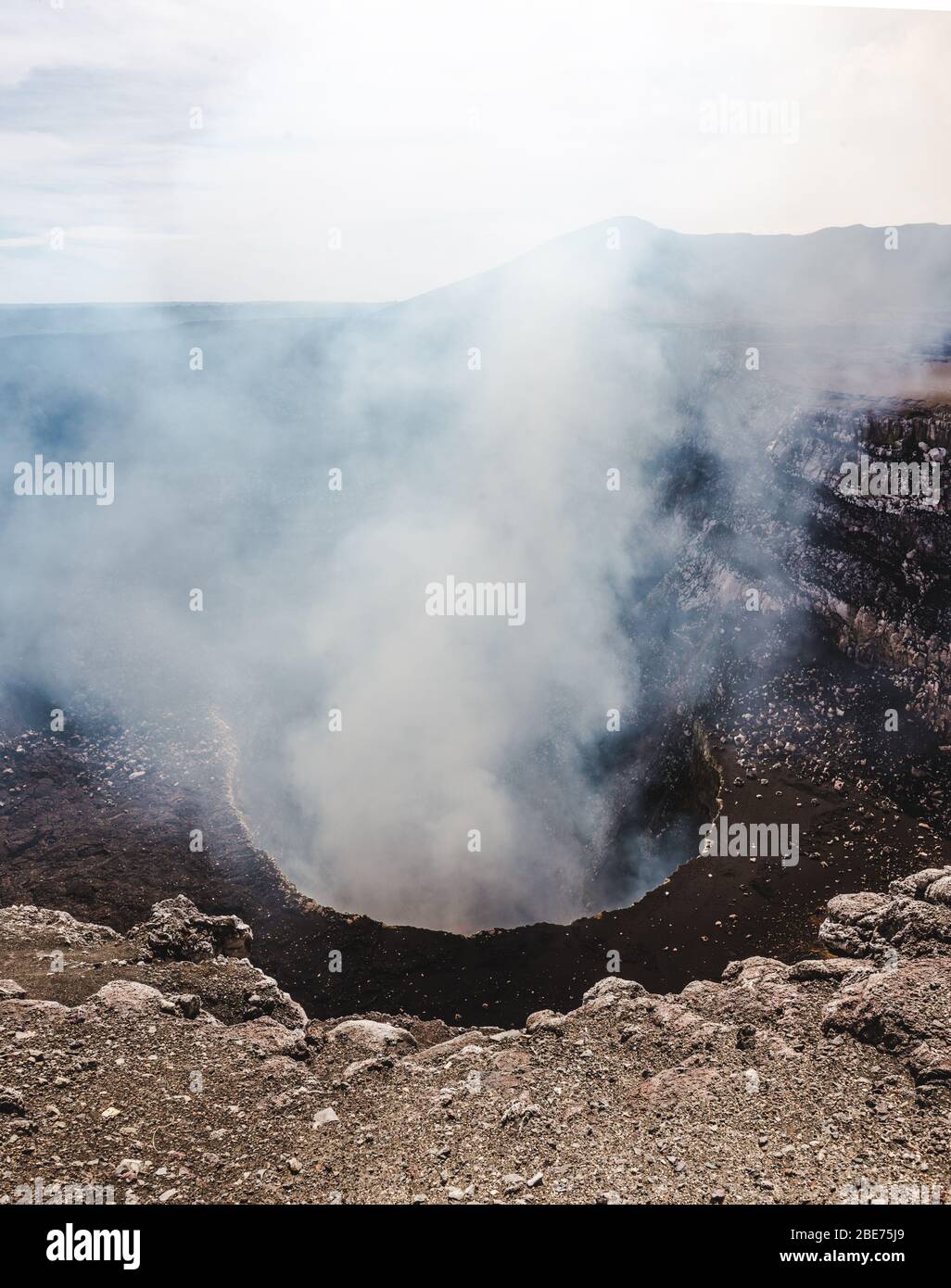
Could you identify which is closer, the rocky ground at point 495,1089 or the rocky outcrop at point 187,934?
the rocky ground at point 495,1089

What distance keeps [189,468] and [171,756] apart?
12.8 metres

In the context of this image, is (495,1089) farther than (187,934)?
No

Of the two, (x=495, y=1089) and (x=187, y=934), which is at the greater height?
(x=187, y=934)

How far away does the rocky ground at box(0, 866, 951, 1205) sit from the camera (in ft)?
17.3

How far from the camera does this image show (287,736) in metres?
16.2

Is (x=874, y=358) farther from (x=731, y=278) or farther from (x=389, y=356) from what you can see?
(x=389, y=356)

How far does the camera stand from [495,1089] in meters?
6.67

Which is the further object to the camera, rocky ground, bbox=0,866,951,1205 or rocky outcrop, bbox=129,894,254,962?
rocky outcrop, bbox=129,894,254,962

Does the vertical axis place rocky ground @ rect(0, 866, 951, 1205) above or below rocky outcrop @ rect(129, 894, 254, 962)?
below

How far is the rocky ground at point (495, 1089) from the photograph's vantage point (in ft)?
17.3

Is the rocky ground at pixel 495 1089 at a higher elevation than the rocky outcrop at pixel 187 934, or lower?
lower
